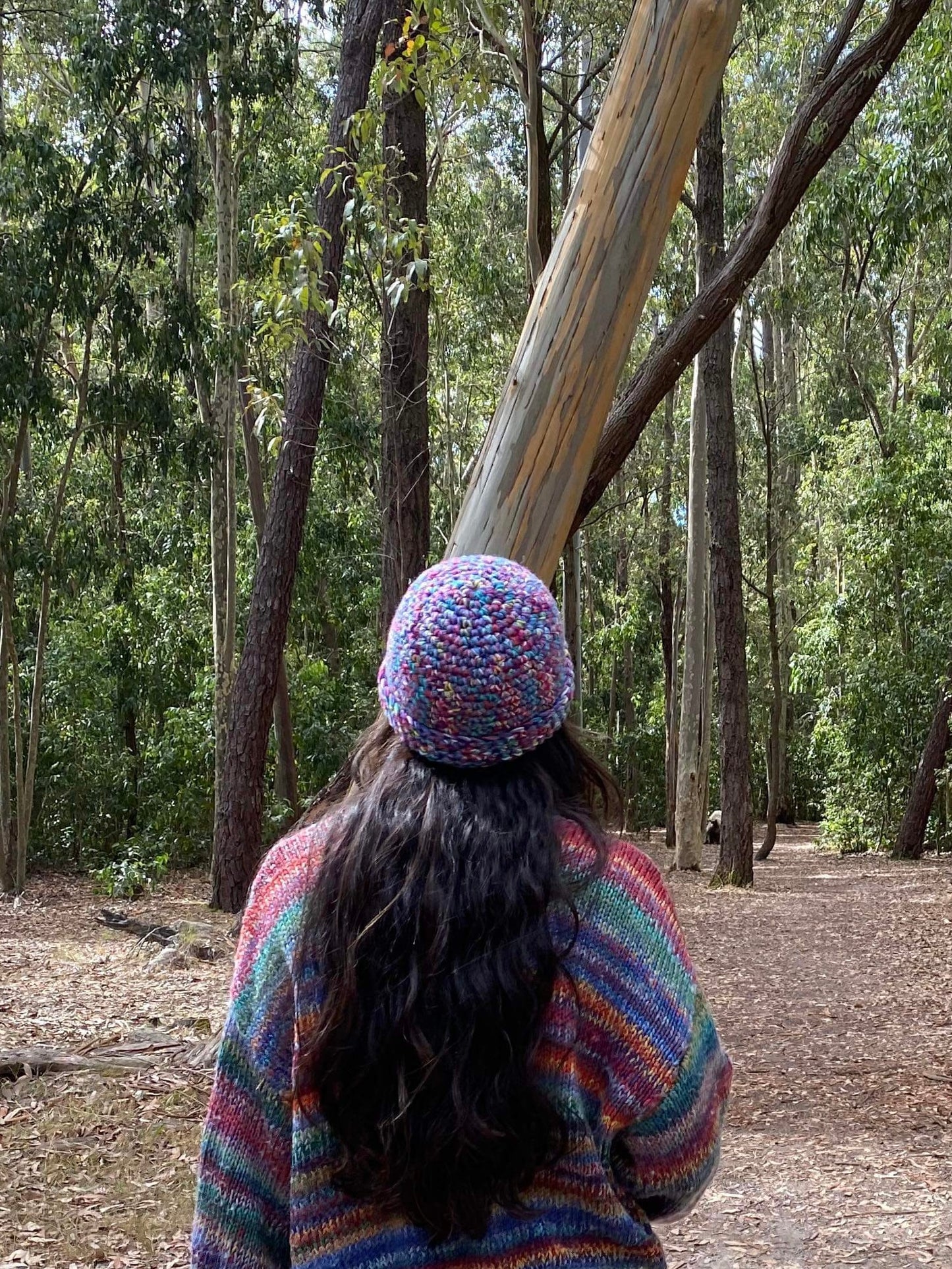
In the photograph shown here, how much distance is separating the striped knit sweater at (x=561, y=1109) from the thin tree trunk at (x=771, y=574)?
1789 centimetres

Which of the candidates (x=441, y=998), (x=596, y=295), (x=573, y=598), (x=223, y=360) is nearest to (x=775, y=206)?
(x=596, y=295)

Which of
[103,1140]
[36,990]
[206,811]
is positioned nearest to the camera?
[103,1140]

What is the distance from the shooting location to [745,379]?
91.4 ft

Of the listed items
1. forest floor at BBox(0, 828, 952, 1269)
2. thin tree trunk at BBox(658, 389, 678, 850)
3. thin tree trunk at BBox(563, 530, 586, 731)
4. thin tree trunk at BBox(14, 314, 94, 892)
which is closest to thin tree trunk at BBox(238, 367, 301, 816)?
thin tree trunk at BBox(14, 314, 94, 892)

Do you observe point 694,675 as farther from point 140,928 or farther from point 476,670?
point 476,670

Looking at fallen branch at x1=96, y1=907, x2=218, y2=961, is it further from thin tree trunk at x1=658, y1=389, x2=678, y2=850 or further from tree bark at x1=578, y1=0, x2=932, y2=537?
thin tree trunk at x1=658, y1=389, x2=678, y2=850

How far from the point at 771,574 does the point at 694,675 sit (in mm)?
6280

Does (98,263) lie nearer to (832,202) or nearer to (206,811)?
(206,811)

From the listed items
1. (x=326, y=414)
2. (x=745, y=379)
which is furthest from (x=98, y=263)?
(x=745, y=379)

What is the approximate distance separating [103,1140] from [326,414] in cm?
1217

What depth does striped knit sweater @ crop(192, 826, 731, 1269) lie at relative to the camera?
1.54 meters

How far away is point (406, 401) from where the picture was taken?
734 cm

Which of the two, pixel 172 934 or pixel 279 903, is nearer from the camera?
pixel 279 903

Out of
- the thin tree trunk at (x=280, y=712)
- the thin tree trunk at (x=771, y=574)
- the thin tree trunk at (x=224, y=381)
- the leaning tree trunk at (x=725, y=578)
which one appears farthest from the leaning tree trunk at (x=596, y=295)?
the thin tree trunk at (x=771, y=574)
